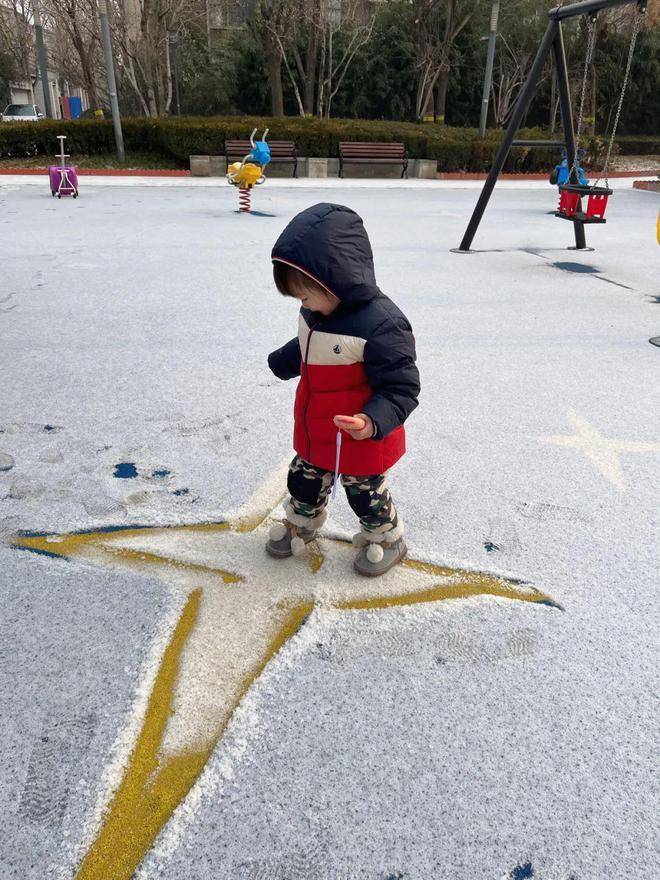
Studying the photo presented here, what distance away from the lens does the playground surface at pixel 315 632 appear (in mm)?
1390

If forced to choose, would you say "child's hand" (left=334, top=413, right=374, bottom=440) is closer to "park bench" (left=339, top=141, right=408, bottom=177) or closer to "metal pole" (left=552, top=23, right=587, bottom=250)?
"metal pole" (left=552, top=23, right=587, bottom=250)

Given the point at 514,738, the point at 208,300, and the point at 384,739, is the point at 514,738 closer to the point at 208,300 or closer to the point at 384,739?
the point at 384,739

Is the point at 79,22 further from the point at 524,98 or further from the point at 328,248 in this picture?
the point at 328,248

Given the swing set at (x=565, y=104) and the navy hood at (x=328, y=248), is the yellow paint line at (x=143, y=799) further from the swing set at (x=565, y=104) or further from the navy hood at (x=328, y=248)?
the swing set at (x=565, y=104)

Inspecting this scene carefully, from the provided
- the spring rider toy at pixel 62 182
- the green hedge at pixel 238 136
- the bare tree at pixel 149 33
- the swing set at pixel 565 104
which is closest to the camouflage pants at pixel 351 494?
the swing set at pixel 565 104

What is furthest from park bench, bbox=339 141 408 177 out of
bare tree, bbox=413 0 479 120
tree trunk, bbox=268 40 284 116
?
bare tree, bbox=413 0 479 120

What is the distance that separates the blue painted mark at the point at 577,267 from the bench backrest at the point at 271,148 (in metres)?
11.0

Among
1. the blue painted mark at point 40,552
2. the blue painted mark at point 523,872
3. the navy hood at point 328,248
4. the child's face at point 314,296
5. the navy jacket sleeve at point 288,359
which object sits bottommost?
the blue painted mark at point 523,872

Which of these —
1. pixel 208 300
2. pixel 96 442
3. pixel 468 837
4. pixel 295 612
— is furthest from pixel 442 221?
pixel 468 837

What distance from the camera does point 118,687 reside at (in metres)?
1.71

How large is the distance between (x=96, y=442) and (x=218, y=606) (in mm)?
1294

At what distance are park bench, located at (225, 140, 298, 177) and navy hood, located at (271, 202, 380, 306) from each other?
15.5 meters

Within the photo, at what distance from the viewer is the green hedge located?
16281 millimetres

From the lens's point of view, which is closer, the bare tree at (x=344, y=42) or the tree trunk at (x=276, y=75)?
the tree trunk at (x=276, y=75)
